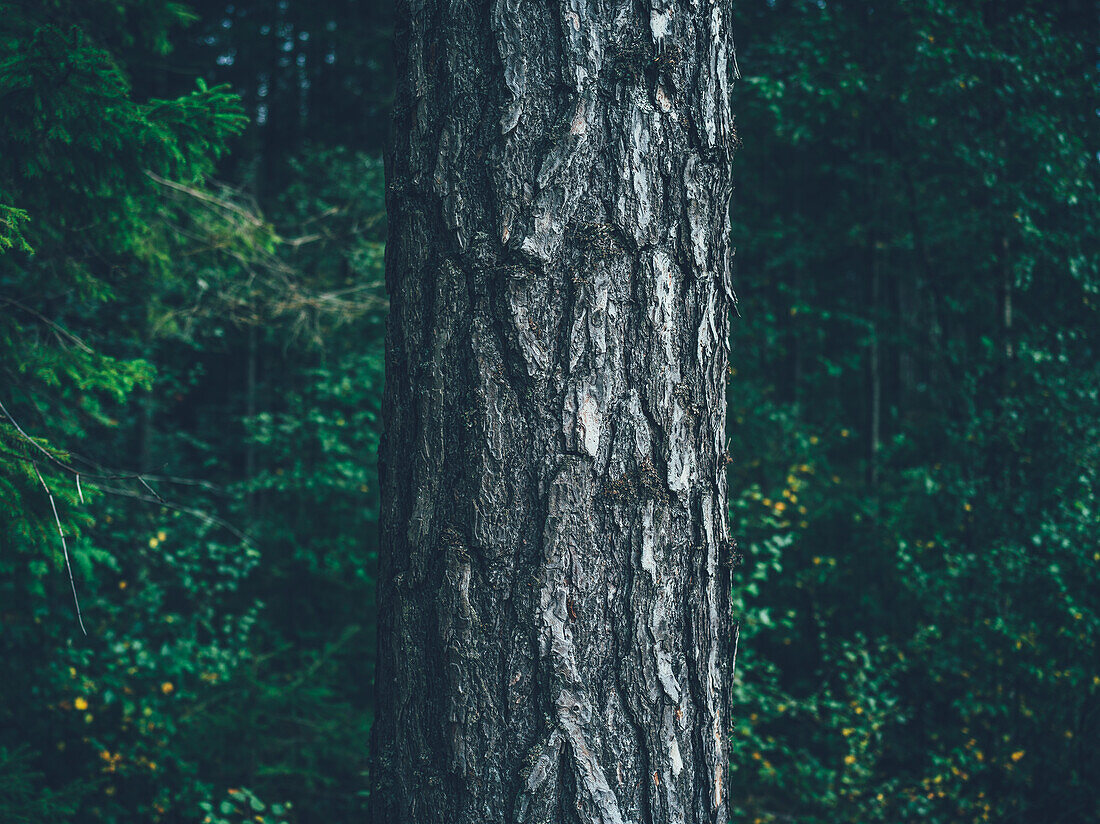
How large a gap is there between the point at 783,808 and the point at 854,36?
5.51 metres

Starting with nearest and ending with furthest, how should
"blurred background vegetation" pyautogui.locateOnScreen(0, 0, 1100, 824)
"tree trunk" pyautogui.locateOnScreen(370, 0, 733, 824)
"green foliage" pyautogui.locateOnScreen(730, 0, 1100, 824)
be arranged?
"tree trunk" pyautogui.locateOnScreen(370, 0, 733, 824), "blurred background vegetation" pyautogui.locateOnScreen(0, 0, 1100, 824), "green foliage" pyautogui.locateOnScreen(730, 0, 1100, 824)

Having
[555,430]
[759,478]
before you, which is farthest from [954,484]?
[555,430]

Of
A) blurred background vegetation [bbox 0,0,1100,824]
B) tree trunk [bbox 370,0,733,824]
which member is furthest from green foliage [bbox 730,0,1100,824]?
tree trunk [bbox 370,0,733,824]

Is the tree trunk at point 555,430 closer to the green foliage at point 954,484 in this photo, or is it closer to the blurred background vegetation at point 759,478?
the blurred background vegetation at point 759,478

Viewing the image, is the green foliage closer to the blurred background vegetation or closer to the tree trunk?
the blurred background vegetation

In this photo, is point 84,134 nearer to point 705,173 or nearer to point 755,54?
point 705,173

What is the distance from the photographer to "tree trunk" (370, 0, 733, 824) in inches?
49.0

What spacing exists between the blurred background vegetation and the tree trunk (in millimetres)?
1839

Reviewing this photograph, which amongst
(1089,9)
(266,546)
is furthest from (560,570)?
(1089,9)

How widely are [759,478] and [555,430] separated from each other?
15.3ft

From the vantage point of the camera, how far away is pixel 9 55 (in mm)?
2277

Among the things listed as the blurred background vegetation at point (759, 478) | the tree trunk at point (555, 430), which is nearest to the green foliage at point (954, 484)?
the blurred background vegetation at point (759, 478)

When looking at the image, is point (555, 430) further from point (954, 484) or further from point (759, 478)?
point (759, 478)

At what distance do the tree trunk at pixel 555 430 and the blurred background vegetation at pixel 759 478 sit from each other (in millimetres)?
1839
